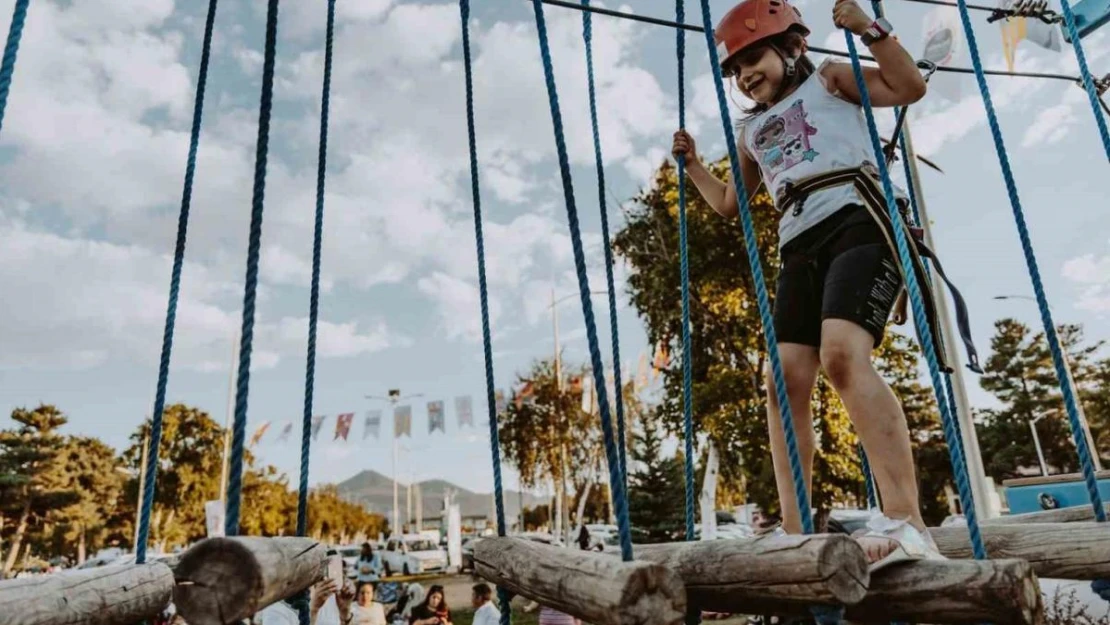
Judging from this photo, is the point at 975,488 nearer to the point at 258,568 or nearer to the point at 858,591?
the point at 858,591

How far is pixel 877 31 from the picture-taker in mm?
2033

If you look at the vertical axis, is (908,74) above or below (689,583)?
above

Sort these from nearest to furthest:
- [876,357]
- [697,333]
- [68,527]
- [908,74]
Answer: [908,74] < [876,357] < [697,333] < [68,527]

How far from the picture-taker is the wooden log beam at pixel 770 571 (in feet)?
3.98

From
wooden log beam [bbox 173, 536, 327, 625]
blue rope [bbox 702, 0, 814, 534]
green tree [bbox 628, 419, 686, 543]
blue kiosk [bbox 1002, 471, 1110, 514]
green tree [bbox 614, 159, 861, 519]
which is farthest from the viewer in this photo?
green tree [bbox 628, 419, 686, 543]

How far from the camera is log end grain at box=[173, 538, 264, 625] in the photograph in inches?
45.4

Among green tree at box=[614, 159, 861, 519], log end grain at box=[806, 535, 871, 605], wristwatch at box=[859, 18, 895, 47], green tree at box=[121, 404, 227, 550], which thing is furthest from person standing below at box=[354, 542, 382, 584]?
green tree at box=[121, 404, 227, 550]

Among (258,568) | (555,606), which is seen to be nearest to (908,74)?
(555,606)

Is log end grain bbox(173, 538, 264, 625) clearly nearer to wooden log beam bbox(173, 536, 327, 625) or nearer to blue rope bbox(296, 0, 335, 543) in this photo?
wooden log beam bbox(173, 536, 327, 625)

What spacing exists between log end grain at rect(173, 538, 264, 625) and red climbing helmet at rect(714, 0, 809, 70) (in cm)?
182

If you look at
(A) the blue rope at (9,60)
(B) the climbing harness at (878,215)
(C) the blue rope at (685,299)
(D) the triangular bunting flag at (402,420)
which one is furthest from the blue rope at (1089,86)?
(D) the triangular bunting flag at (402,420)

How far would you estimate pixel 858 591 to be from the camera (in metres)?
1.23

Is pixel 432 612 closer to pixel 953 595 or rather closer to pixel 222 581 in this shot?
pixel 222 581

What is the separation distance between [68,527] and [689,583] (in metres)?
37.7
